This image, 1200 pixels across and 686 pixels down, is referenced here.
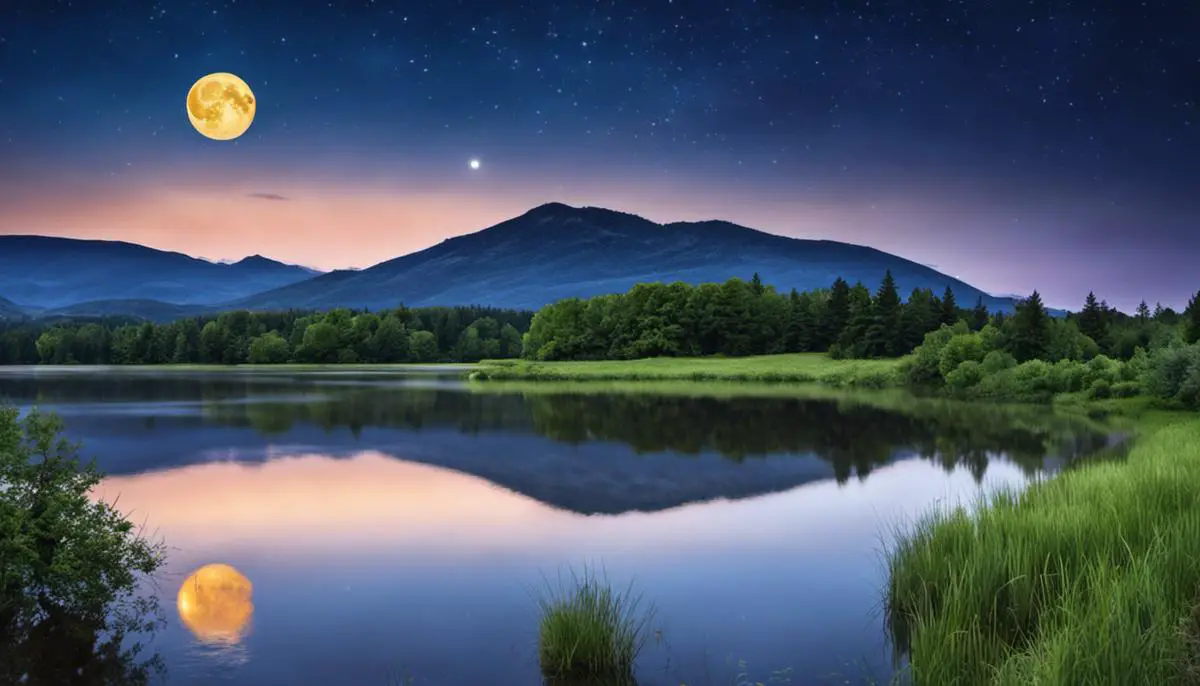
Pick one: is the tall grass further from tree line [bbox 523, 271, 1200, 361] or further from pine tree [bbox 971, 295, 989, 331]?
pine tree [bbox 971, 295, 989, 331]

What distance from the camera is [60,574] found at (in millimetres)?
10945

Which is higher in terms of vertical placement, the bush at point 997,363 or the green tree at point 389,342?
the green tree at point 389,342

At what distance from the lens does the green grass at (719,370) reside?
7512cm

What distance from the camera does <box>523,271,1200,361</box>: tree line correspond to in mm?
96312

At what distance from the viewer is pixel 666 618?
11758 millimetres

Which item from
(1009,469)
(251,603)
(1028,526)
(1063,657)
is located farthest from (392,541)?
(1009,469)

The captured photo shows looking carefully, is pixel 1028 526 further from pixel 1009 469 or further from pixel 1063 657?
pixel 1009 469

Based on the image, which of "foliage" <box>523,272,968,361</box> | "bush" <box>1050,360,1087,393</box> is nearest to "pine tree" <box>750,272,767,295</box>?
"foliage" <box>523,272,968,361</box>

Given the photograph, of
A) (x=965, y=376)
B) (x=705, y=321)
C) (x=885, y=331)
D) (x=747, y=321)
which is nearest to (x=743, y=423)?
(x=965, y=376)

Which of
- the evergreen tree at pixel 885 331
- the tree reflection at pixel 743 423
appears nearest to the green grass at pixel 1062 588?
the tree reflection at pixel 743 423

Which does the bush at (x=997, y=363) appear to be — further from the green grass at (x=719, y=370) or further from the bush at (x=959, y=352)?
the green grass at (x=719, y=370)

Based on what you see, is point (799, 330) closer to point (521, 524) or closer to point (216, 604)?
point (521, 524)

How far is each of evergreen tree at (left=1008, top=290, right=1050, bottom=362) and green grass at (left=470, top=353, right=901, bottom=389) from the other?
10236 mm

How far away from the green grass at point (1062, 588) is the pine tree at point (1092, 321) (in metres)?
71.2
